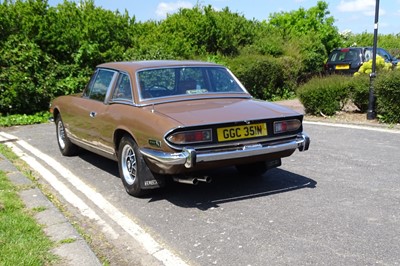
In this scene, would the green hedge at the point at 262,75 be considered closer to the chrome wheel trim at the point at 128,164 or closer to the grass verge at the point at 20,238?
the chrome wheel trim at the point at 128,164

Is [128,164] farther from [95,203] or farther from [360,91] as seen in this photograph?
[360,91]

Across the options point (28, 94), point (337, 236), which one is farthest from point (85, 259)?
point (28, 94)

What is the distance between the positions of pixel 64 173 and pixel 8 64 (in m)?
7.06

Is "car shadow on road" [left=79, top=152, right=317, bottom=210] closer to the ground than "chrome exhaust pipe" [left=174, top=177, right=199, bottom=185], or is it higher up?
closer to the ground

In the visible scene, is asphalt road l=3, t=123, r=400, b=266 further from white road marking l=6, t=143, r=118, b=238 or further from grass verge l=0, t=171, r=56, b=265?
grass verge l=0, t=171, r=56, b=265

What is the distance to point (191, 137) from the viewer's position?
4742mm

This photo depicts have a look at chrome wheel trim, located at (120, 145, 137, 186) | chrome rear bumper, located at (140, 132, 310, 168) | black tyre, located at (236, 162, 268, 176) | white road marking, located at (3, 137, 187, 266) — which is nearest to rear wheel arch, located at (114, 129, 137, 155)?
chrome wheel trim, located at (120, 145, 137, 186)

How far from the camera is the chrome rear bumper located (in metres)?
4.64

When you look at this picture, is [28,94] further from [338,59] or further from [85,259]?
[338,59]

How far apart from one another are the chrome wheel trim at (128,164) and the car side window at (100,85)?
108cm

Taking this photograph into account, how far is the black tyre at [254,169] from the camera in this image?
598 cm

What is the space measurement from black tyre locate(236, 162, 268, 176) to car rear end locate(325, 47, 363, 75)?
13.7 m

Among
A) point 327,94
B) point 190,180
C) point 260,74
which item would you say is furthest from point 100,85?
point 260,74

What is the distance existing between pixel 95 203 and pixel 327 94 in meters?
7.75
